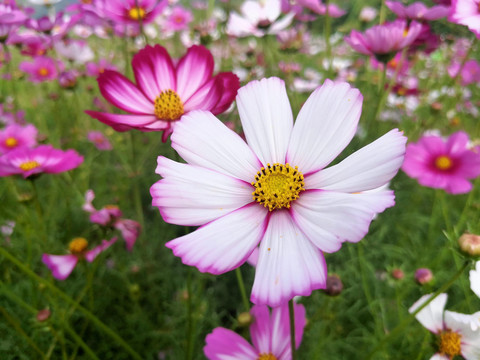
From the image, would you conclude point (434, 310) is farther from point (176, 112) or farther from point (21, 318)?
point (21, 318)

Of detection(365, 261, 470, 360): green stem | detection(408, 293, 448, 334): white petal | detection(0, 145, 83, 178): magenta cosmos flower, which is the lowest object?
detection(408, 293, 448, 334): white petal

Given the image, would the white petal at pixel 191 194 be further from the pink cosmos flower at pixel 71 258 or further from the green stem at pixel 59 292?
the pink cosmos flower at pixel 71 258

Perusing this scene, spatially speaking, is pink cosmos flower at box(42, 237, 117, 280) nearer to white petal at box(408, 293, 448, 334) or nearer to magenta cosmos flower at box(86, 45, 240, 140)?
magenta cosmos flower at box(86, 45, 240, 140)

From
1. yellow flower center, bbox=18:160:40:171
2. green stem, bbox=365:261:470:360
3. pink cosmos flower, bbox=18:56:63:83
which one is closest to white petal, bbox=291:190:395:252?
green stem, bbox=365:261:470:360

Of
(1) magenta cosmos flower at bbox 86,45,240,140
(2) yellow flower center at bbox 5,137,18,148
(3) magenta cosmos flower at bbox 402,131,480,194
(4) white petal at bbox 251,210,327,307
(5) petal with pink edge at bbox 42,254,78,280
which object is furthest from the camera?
(2) yellow flower center at bbox 5,137,18,148

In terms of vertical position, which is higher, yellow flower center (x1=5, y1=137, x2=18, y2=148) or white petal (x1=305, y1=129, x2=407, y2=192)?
white petal (x1=305, y1=129, x2=407, y2=192)

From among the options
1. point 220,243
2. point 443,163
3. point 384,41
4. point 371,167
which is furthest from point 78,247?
point 443,163

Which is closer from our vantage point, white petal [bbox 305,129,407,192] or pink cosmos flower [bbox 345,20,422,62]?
white petal [bbox 305,129,407,192]
